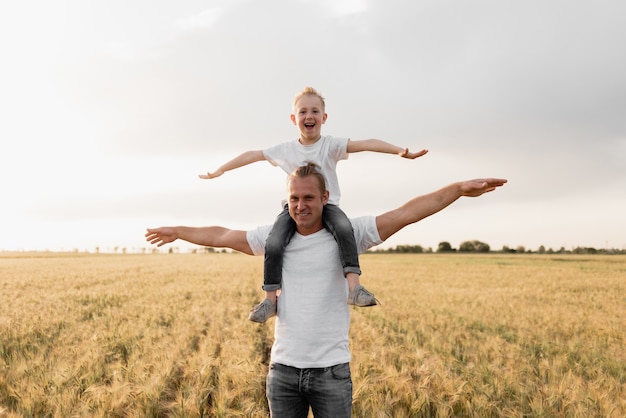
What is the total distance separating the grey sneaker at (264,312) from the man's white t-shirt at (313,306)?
9cm

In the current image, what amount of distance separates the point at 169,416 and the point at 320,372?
272cm

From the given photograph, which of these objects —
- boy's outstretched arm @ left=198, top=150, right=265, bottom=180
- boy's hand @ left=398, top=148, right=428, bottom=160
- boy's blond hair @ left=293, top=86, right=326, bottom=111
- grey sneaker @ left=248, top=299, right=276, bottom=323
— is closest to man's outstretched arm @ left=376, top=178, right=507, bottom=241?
grey sneaker @ left=248, top=299, right=276, bottom=323

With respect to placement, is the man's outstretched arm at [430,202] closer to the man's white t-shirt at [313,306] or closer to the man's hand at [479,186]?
the man's hand at [479,186]

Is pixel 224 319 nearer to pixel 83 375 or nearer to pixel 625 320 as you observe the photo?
pixel 83 375

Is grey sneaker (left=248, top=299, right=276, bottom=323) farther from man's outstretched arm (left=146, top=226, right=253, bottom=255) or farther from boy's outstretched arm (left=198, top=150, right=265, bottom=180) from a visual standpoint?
boy's outstretched arm (left=198, top=150, right=265, bottom=180)

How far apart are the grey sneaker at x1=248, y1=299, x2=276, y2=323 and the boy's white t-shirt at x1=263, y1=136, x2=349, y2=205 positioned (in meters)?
1.50

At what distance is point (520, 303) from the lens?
14438mm

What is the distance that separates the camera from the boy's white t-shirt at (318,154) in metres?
4.37

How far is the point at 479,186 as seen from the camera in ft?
9.51

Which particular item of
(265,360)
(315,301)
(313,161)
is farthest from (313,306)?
(265,360)

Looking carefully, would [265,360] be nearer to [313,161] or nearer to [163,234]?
[313,161]

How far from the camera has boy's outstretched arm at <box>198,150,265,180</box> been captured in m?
4.74

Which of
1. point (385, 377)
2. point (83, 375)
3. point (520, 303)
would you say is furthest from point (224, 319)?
point (520, 303)

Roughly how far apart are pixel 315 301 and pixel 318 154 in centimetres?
185
